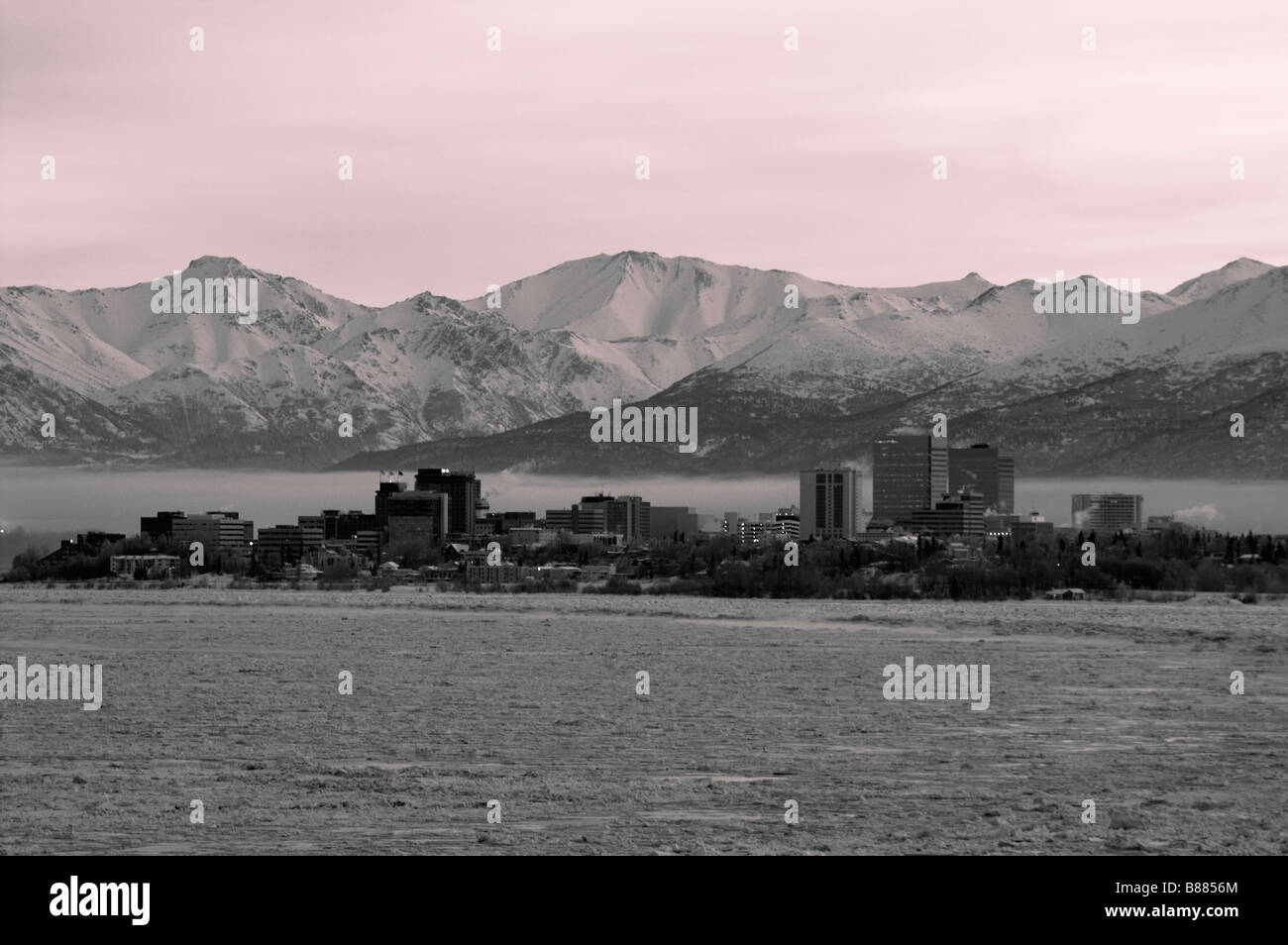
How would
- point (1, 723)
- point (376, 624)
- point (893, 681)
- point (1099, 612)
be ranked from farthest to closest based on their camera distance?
point (1099, 612) → point (376, 624) → point (893, 681) → point (1, 723)

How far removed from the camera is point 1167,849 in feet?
96.4

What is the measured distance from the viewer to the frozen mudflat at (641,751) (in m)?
30.8

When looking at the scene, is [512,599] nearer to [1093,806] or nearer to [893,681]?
[893,681]

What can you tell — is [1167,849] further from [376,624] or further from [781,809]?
[376,624]

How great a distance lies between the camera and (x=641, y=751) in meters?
41.7

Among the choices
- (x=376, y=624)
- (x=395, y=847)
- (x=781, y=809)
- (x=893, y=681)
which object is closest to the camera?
(x=395, y=847)

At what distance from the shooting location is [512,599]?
159 meters

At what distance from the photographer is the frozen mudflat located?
3084 centimetres

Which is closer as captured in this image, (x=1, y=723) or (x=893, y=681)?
(x=1, y=723)
